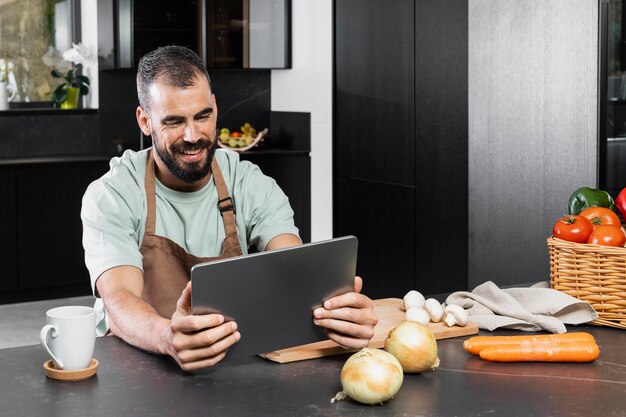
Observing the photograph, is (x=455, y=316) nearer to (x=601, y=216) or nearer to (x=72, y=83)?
(x=601, y=216)

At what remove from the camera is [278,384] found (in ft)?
5.56

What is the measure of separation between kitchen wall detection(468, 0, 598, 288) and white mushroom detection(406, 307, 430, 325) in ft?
7.46

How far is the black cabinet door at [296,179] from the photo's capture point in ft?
19.8

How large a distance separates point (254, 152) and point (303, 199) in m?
0.46

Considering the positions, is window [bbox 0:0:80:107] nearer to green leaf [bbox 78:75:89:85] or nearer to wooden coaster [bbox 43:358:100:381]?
green leaf [bbox 78:75:89:85]

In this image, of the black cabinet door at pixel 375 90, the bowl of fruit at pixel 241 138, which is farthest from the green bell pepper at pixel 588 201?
the bowl of fruit at pixel 241 138

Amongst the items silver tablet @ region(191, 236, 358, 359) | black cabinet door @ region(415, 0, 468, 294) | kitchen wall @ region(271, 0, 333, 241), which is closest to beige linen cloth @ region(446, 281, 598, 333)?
silver tablet @ region(191, 236, 358, 359)

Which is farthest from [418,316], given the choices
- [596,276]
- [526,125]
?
[526,125]

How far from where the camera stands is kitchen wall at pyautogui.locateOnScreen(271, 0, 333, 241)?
19.1ft

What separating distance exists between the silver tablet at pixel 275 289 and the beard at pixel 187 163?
641mm

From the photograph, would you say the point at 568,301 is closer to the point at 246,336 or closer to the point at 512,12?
the point at 246,336

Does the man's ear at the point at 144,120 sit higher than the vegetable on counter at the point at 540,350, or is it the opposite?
the man's ear at the point at 144,120

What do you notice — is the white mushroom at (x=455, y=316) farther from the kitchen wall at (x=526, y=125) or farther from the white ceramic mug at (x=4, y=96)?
the white ceramic mug at (x=4, y=96)

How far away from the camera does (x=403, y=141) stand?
5094mm
